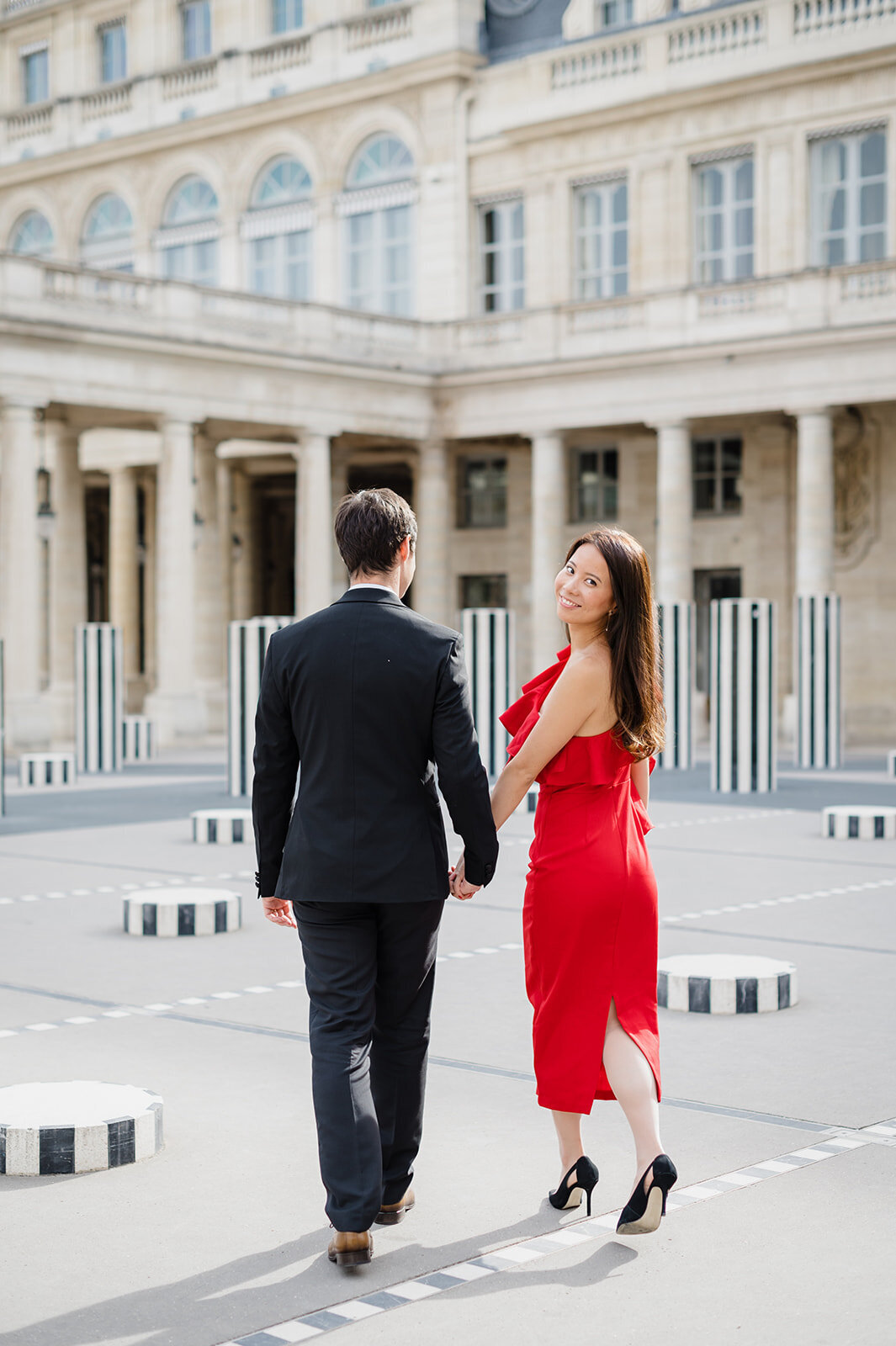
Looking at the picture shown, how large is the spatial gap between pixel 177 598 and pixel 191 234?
12525 mm

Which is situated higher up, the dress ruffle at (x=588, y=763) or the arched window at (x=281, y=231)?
the arched window at (x=281, y=231)

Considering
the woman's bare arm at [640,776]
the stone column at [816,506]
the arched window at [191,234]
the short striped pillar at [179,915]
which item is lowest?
the short striped pillar at [179,915]

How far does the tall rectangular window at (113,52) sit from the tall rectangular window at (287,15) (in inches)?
182

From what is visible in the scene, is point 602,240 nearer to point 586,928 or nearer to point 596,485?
point 596,485

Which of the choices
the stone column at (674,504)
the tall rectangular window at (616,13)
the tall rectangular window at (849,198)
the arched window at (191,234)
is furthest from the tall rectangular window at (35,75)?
the tall rectangular window at (849,198)

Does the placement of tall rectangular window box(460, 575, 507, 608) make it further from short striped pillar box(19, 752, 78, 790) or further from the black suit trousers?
the black suit trousers

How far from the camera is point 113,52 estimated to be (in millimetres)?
42812

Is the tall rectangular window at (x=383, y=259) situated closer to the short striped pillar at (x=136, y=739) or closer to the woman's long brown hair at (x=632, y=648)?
the short striped pillar at (x=136, y=739)

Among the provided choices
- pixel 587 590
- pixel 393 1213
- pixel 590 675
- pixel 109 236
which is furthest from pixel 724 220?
pixel 393 1213

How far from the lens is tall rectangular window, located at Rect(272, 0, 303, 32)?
3894 cm

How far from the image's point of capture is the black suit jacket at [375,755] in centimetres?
498

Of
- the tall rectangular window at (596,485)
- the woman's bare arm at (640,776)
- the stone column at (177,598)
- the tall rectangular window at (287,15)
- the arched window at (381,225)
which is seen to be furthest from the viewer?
the tall rectangular window at (287,15)

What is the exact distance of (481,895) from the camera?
12.4 meters

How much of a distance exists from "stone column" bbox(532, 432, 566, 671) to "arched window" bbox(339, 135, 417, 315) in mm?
5335
